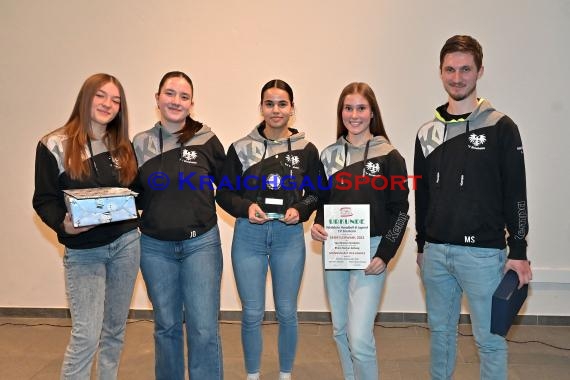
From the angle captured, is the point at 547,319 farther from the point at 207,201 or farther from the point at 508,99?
the point at 207,201

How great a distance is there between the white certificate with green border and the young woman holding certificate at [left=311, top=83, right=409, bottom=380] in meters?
0.05

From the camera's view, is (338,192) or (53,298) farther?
(53,298)

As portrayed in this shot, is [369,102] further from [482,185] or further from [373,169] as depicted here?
[482,185]

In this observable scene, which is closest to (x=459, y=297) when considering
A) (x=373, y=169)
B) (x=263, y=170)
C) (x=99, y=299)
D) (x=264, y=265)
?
(x=373, y=169)

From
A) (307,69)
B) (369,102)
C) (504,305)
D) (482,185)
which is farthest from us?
(307,69)

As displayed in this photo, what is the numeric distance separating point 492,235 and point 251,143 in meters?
1.31

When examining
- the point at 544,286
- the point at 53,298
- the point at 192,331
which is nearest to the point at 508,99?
the point at 544,286

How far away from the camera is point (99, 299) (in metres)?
2.15

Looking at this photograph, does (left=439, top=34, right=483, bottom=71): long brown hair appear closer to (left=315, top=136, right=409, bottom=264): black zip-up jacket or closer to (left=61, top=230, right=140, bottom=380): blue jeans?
(left=315, top=136, right=409, bottom=264): black zip-up jacket

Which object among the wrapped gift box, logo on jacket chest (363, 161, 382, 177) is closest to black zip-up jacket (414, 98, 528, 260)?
logo on jacket chest (363, 161, 382, 177)

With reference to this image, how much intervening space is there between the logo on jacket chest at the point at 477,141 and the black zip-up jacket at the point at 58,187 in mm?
1694

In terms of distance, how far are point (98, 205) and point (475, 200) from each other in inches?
65.1

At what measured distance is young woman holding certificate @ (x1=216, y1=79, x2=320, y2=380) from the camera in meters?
2.49

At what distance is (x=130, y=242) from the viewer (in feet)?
7.45
